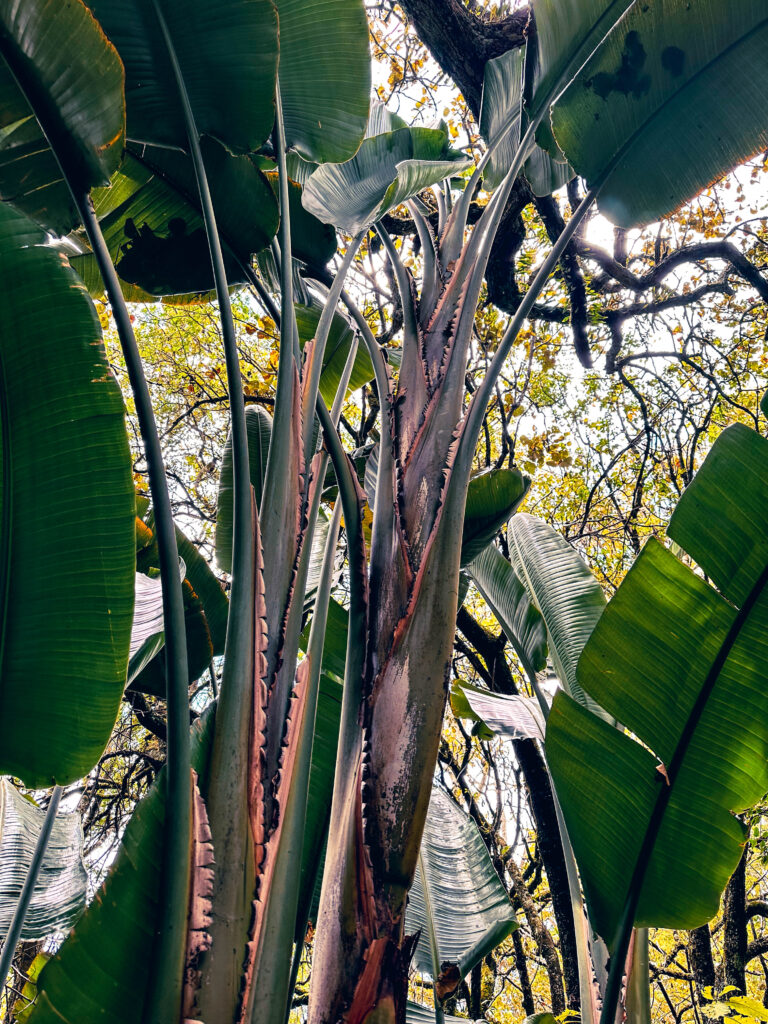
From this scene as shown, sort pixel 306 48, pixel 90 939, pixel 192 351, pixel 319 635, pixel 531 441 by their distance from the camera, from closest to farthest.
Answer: pixel 90 939 → pixel 319 635 → pixel 306 48 → pixel 531 441 → pixel 192 351

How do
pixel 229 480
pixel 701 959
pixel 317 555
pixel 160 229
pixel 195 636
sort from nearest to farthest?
pixel 195 636 → pixel 160 229 → pixel 229 480 → pixel 317 555 → pixel 701 959

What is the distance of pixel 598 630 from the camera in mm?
1304

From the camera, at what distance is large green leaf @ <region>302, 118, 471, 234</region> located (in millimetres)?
1629

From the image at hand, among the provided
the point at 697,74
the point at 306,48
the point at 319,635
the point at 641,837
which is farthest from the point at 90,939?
the point at 697,74

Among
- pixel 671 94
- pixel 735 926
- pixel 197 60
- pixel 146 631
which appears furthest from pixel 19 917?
pixel 735 926

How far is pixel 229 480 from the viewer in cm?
199

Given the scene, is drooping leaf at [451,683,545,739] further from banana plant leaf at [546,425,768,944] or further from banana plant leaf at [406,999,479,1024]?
banana plant leaf at [406,999,479,1024]

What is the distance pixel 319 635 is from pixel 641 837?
731 millimetres

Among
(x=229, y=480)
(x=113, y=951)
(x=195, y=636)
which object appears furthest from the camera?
(x=229, y=480)

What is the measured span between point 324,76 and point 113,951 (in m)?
1.83

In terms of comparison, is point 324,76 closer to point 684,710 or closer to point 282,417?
point 282,417

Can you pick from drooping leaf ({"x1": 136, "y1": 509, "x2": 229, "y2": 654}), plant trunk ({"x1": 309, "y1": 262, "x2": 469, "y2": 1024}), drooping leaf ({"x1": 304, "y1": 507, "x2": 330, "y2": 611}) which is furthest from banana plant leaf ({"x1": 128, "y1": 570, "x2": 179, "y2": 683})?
drooping leaf ({"x1": 304, "y1": 507, "x2": 330, "y2": 611})

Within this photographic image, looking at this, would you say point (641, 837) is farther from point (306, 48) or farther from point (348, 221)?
point (306, 48)

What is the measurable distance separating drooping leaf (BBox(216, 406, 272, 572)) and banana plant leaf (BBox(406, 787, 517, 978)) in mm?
1048
